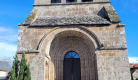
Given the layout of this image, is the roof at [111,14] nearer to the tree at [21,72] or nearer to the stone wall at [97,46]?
the stone wall at [97,46]

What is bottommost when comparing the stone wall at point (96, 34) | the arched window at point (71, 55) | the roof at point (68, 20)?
the arched window at point (71, 55)

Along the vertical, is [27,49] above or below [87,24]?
below

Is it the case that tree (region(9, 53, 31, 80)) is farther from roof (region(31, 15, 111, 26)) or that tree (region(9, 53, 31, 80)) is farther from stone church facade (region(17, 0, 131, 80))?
roof (region(31, 15, 111, 26))

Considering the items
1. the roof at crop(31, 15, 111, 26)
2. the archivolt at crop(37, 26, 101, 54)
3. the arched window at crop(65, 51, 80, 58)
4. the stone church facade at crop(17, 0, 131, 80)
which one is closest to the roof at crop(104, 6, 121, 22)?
the stone church facade at crop(17, 0, 131, 80)

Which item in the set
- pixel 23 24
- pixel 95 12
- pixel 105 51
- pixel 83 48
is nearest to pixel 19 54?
pixel 23 24

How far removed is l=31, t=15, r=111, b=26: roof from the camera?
26.7 ft

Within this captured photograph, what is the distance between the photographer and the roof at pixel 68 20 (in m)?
8.15

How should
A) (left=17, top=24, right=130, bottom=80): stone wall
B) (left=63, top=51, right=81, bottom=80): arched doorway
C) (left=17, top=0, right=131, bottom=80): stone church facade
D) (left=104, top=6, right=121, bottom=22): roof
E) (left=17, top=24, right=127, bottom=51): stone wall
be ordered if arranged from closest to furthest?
(left=17, top=24, right=130, bottom=80): stone wall → (left=17, top=0, right=131, bottom=80): stone church facade → (left=17, top=24, right=127, bottom=51): stone wall → (left=104, top=6, right=121, bottom=22): roof → (left=63, top=51, right=81, bottom=80): arched doorway

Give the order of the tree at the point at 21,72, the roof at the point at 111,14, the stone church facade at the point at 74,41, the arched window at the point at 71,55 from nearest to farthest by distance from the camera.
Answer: the tree at the point at 21,72 → the stone church facade at the point at 74,41 → the roof at the point at 111,14 → the arched window at the point at 71,55

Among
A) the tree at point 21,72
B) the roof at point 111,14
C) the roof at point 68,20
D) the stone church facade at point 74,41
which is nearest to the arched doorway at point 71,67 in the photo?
the stone church facade at point 74,41

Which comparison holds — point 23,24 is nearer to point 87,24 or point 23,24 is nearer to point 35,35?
point 35,35

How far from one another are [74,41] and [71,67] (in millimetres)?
1938

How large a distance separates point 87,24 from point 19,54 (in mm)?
4517

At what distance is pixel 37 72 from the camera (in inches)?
291
